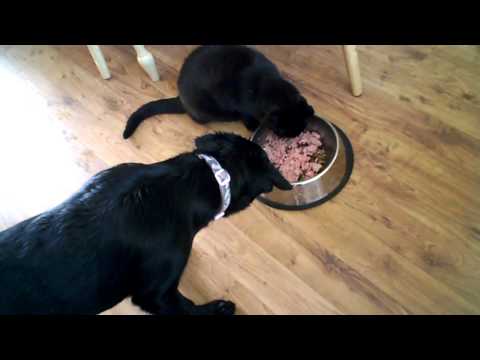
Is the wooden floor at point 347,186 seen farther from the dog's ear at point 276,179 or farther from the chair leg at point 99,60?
the dog's ear at point 276,179

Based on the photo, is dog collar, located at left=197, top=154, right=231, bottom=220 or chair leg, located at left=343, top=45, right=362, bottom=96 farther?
chair leg, located at left=343, top=45, right=362, bottom=96

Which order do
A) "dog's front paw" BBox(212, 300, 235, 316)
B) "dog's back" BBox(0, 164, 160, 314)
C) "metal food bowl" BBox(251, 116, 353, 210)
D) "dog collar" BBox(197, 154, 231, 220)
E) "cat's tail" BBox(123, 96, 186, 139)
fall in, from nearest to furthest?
1. "dog's back" BBox(0, 164, 160, 314)
2. "dog collar" BBox(197, 154, 231, 220)
3. "dog's front paw" BBox(212, 300, 235, 316)
4. "metal food bowl" BBox(251, 116, 353, 210)
5. "cat's tail" BBox(123, 96, 186, 139)

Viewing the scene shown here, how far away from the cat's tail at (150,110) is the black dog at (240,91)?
0.08 metres

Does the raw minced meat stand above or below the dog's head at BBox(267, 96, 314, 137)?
below

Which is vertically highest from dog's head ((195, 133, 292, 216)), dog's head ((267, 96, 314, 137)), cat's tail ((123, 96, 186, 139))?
dog's head ((195, 133, 292, 216))

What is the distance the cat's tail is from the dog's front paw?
2.77 feet

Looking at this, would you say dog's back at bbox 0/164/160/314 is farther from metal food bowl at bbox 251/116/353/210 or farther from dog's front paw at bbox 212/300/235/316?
metal food bowl at bbox 251/116/353/210

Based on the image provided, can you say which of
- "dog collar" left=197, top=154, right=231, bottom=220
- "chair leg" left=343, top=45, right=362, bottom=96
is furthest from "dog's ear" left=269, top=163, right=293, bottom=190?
"chair leg" left=343, top=45, right=362, bottom=96

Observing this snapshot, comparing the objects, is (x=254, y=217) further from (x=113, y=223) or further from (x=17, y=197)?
(x=17, y=197)

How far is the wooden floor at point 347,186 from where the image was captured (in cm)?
139

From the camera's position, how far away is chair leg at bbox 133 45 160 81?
5.91ft

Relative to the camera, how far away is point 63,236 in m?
1.01

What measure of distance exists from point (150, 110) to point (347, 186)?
0.91m

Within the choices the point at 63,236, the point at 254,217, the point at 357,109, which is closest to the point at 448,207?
the point at 357,109
